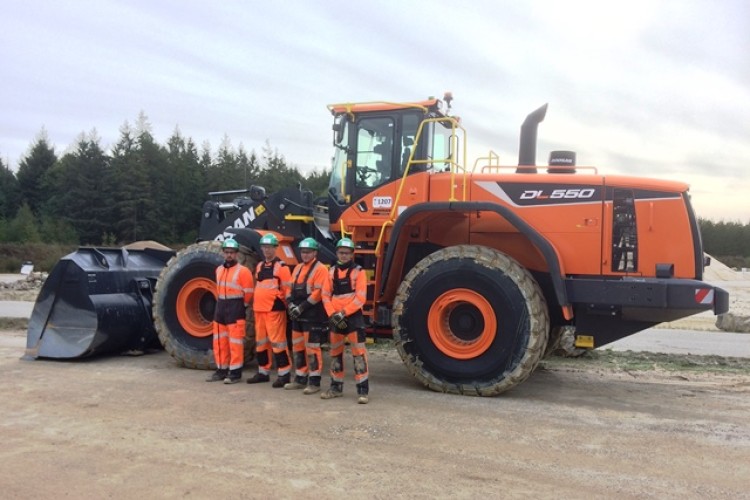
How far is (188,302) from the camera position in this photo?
8086mm

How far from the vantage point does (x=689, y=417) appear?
6.06 metres

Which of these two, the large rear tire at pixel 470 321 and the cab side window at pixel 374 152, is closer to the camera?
the large rear tire at pixel 470 321

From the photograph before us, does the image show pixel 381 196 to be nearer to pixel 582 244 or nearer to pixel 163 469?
pixel 582 244

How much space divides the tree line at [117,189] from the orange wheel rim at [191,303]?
122ft

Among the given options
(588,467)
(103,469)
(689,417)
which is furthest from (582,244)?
(103,469)

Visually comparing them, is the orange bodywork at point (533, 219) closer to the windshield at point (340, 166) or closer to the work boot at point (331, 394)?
the windshield at point (340, 166)

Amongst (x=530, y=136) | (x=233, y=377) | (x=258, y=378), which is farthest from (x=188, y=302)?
(x=530, y=136)

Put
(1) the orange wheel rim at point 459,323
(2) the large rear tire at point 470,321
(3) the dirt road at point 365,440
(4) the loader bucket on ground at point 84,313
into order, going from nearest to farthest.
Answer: (3) the dirt road at point 365,440, (2) the large rear tire at point 470,321, (1) the orange wheel rim at point 459,323, (4) the loader bucket on ground at point 84,313

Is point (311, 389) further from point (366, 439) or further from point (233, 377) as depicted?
point (366, 439)

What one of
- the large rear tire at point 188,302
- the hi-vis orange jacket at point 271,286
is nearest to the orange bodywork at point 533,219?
the hi-vis orange jacket at point 271,286

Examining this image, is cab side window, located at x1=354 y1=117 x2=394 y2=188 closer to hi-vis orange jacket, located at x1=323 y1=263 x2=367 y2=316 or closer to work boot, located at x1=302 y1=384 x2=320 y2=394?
hi-vis orange jacket, located at x1=323 y1=263 x2=367 y2=316

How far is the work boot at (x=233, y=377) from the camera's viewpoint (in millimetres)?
7164

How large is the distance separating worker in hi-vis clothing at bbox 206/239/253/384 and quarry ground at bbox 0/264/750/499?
0.30 m

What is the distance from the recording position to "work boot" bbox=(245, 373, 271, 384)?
7193 millimetres
